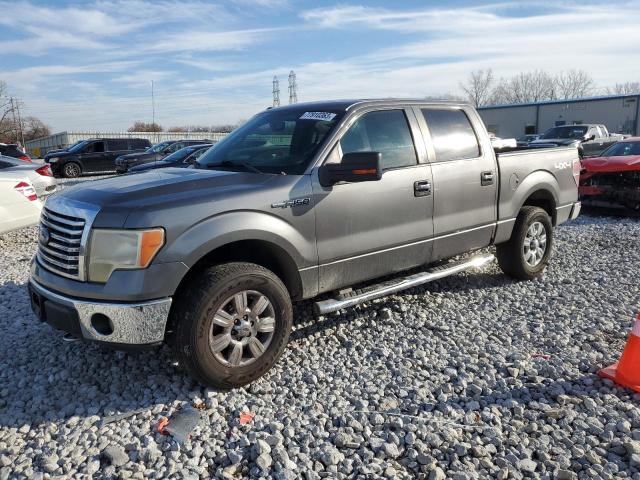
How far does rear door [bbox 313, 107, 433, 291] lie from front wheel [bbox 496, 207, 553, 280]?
4.74 feet

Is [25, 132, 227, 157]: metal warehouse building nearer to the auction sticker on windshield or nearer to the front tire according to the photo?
the auction sticker on windshield

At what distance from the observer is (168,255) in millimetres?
3289

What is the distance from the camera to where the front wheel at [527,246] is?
5723mm

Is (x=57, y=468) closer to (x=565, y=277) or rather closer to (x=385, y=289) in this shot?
(x=385, y=289)

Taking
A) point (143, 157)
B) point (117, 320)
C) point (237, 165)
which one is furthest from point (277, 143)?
point (143, 157)

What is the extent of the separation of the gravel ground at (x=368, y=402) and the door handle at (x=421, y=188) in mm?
1154

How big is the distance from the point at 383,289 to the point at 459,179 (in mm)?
1313

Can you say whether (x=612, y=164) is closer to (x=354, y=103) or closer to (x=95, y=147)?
(x=354, y=103)

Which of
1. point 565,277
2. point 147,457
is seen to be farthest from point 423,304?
point 147,457

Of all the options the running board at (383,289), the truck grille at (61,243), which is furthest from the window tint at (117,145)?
the running board at (383,289)

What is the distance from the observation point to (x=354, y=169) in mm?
3764

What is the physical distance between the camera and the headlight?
3.21 metres

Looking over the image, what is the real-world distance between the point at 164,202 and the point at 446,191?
100 inches

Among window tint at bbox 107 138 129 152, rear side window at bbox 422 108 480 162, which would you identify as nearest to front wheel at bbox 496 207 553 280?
rear side window at bbox 422 108 480 162
